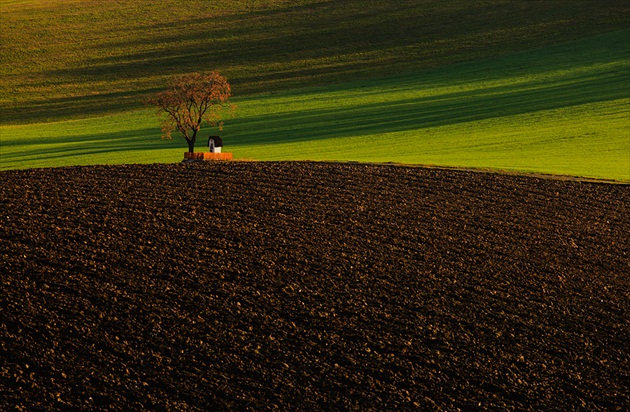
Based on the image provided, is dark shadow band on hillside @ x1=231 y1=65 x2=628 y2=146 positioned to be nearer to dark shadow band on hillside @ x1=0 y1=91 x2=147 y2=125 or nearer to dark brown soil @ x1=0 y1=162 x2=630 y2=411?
dark shadow band on hillside @ x1=0 y1=91 x2=147 y2=125

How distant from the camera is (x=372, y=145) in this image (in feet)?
138

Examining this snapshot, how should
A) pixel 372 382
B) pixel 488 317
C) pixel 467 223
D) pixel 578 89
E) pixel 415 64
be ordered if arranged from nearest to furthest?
1. pixel 372 382
2. pixel 488 317
3. pixel 467 223
4. pixel 578 89
5. pixel 415 64

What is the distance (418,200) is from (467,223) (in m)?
2.43

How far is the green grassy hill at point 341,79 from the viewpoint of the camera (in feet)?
137

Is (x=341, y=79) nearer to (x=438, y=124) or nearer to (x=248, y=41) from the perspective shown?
(x=248, y=41)

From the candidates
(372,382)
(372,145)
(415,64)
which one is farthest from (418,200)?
(415,64)

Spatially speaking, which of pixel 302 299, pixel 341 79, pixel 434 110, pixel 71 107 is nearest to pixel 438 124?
pixel 434 110

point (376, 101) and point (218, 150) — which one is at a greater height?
point (376, 101)

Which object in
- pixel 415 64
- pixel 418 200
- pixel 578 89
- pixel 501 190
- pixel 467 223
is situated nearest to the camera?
pixel 467 223

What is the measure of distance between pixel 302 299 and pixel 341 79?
45760 mm

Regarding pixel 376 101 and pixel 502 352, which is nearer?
pixel 502 352

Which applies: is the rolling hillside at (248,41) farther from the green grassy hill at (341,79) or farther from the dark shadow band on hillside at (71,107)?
the green grassy hill at (341,79)

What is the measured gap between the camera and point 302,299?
1728 cm

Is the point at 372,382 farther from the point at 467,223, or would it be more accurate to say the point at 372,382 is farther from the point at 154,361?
the point at 467,223
